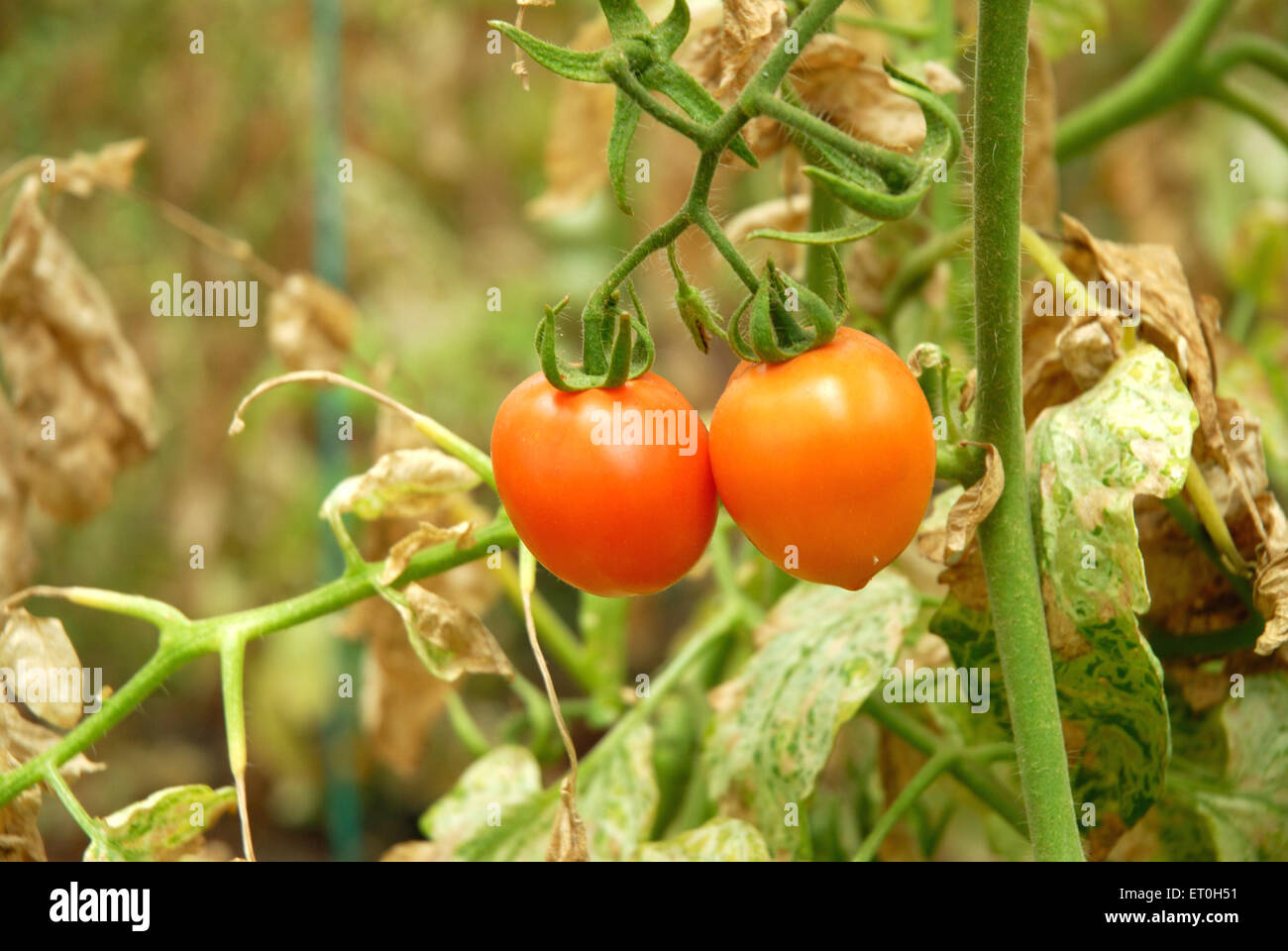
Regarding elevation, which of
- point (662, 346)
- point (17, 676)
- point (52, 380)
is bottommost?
point (17, 676)

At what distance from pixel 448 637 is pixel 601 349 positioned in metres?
0.21

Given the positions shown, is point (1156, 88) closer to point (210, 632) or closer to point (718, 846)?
point (718, 846)

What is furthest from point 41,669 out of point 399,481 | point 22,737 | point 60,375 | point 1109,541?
point 1109,541

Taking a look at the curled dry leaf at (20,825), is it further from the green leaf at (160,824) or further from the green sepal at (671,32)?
the green sepal at (671,32)

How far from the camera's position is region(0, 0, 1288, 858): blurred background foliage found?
1.66 meters

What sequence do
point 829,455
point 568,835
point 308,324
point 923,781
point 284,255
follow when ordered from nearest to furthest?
point 829,455
point 568,835
point 923,781
point 308,324
point 284,255

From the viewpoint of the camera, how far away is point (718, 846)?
61cm

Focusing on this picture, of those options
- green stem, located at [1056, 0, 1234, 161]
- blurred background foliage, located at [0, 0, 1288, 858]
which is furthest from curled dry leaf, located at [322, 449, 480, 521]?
blurred background foliage, located at [0, 0, 1288, 858]

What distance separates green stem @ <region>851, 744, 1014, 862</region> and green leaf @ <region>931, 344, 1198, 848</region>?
0.08 metres

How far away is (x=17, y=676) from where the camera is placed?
625mm

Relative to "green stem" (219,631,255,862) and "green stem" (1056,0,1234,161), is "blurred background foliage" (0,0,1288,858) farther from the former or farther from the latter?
"green stem" (219,631,255,862)
